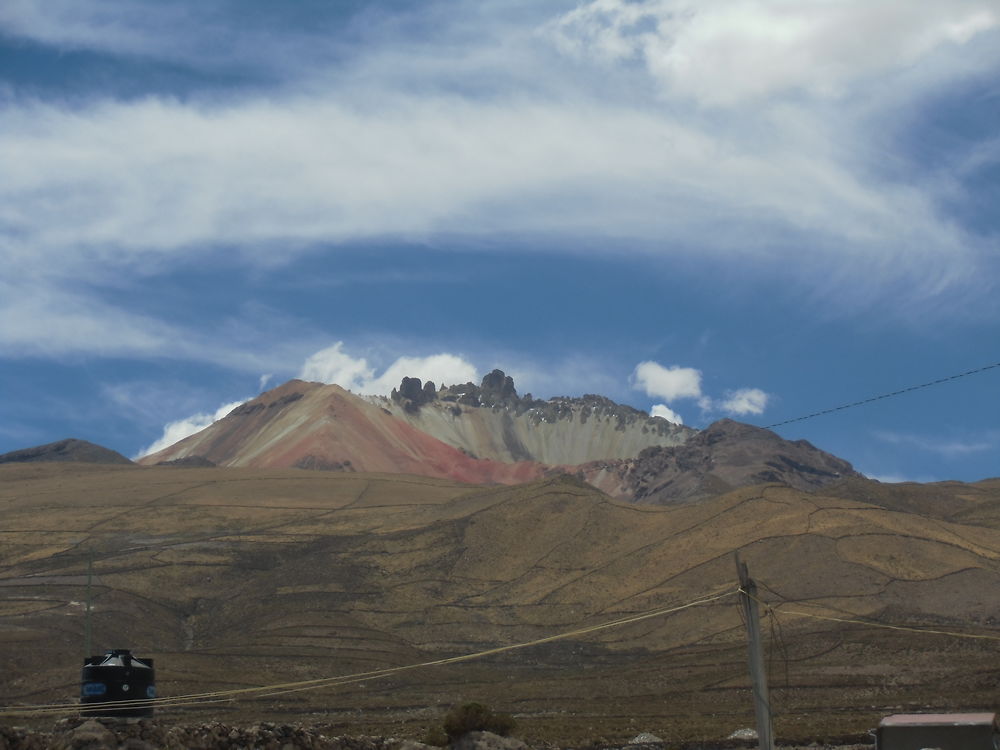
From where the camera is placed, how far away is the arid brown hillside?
208 feet

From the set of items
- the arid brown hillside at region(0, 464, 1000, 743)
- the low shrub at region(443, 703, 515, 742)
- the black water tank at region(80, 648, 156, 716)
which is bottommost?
the low shrub at region(443, 703, 515, 742)

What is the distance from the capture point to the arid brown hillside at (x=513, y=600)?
63.4 metres

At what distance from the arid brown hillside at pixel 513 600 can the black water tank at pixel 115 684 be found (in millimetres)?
19117

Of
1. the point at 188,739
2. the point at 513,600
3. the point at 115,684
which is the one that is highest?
the point at 513,600

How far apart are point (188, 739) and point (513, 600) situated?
76278 mm

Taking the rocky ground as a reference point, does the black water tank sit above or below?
above

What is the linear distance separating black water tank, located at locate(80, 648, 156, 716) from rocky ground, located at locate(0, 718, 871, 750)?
1092mm

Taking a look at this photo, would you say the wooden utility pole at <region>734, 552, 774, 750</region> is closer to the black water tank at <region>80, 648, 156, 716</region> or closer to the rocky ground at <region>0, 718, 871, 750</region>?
the rocky ground at <region>0, 718, 871, 750</region>

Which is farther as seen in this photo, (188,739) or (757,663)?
(188,739)

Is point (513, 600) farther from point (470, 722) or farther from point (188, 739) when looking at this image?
point (188, 739)

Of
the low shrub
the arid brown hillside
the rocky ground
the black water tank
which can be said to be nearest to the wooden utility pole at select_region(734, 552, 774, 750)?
the rocky ground

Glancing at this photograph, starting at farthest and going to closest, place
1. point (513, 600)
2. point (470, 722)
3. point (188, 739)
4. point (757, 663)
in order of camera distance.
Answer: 1. point (513, 600)
2. point (470, 722)
3. point (188, 739)
4. point (757, 663)

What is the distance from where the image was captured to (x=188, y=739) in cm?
2658

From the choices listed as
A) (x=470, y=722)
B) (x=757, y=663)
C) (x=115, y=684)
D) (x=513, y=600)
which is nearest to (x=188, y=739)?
(x=115, y=684)
